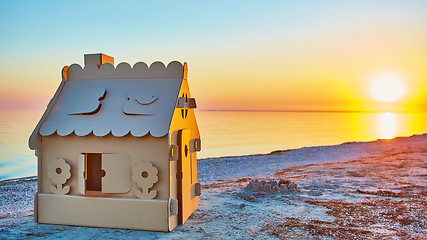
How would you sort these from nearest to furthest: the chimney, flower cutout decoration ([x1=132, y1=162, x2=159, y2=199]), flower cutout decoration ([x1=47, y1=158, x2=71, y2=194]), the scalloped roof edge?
1. flower cutout decoration ([x1=132, y1=162, x2=159, y2=199])
2. flower cutout decoration ([x1=47, y1=158, x2=71, y2=194])
3. the scalloped roof edge
4. the chimney

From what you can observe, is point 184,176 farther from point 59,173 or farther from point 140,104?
point 59,173

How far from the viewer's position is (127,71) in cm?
649

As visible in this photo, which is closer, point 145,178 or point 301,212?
point 145,178

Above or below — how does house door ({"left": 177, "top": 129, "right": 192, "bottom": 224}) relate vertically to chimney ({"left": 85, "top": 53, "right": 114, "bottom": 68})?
below

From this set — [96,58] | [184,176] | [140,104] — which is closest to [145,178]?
[184,176]

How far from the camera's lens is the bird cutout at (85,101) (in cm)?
614

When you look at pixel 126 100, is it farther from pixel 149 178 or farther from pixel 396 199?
pixel 396 199

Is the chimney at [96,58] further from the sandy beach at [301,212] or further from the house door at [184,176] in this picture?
the sandy beach at [301,212]

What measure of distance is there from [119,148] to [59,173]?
1.16 meters

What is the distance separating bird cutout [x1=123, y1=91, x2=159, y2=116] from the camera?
5949 mm

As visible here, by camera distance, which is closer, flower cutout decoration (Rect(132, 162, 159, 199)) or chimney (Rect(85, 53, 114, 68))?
flower cutout decoration (Rect(132, 162, 159, 199))

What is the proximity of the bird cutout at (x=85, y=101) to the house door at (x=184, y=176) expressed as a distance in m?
1.52

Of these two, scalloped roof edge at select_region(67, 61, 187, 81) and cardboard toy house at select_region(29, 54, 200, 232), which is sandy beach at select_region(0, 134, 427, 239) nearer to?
cardboard toy house at select_region(29, 54, 200, 232)

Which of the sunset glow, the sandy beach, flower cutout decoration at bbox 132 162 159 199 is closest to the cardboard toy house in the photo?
flower cutout decoration at bbox 132 162 159 199
